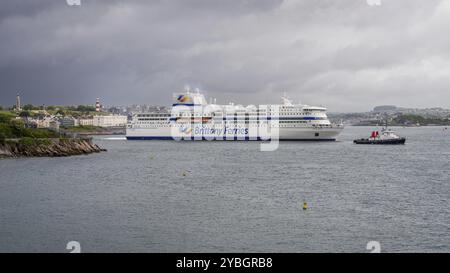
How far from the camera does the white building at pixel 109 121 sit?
14652 centimetres

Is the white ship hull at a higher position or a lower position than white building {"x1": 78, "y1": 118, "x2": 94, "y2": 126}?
lower

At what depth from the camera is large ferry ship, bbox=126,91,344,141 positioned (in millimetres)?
64125

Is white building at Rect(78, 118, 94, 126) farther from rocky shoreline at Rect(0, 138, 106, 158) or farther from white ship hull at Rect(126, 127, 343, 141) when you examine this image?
rocky shoreline at Rect(0, 138, 106, 158)

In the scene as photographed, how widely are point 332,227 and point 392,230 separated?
184 cm

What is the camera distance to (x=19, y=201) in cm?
2172

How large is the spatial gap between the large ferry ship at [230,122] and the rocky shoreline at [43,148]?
87.7 feet

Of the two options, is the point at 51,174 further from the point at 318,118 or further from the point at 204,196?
the point at 318,118

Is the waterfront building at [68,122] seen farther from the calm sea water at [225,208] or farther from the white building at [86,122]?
the calm sea water at [225,208]

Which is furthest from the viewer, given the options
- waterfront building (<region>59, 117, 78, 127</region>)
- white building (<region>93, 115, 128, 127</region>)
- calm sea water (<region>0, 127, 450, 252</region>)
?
white building (<region>93, 115, 128, 127</region>)

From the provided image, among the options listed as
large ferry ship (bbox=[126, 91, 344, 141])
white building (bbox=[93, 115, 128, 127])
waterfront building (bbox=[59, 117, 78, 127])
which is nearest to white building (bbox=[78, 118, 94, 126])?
white building (bbox=[93, 115, 128, 127])

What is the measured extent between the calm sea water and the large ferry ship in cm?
2935

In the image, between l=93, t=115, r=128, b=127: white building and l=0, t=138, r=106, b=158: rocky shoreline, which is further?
l=93, t=115, r=128, b=127: white building

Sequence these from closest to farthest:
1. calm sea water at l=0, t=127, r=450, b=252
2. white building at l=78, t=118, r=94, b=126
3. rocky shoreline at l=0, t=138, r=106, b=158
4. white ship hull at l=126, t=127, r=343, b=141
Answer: calm sea water at l=0, t=127, r=450, b=252 → rocky shoreline at l=0, t=138, r=106, b=158 → white ship hull at l=126, t=127, r=343, b=141 → white building at l=78, t=118, r=94, b=126
